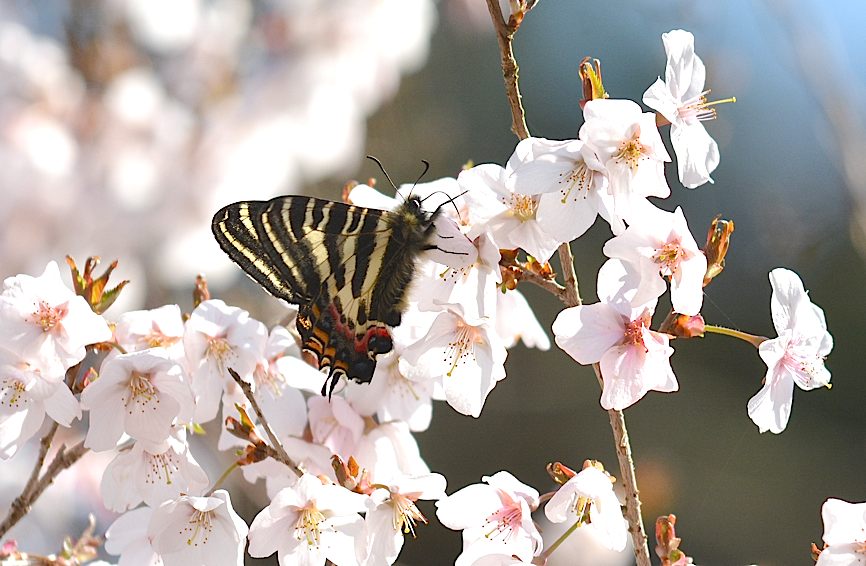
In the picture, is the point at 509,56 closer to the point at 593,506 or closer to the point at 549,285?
the point at 549,285

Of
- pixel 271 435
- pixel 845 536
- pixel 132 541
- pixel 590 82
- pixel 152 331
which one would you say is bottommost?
pixel 845 536

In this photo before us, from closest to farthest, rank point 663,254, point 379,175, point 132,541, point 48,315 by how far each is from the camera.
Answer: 1. point 663,254
2. point 48,315
3. point 132,541
4. point 379,175

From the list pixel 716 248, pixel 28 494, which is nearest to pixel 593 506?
pixel 716 248

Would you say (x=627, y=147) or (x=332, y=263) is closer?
(x=627, y=147)

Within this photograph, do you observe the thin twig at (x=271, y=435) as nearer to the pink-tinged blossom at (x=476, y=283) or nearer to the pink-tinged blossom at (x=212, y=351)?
the pink-tinged blossom at (x=212, y=351)

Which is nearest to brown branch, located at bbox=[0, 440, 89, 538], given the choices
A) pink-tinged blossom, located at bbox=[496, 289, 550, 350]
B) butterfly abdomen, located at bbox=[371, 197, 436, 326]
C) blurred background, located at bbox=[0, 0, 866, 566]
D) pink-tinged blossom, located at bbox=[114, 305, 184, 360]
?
pink-tinged blossom, located at bbox=[114, 305, 184, 360]

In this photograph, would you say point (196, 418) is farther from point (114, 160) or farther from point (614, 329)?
point (114, 160)
